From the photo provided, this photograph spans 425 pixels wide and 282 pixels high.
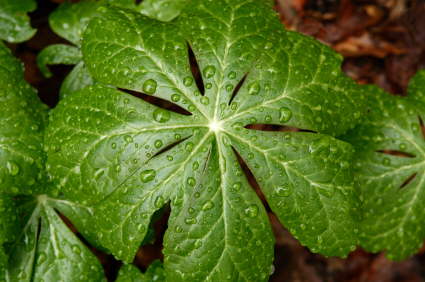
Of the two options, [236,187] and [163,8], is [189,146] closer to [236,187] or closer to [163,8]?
[236,187]

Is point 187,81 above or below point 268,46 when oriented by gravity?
below

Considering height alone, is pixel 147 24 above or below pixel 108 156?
above

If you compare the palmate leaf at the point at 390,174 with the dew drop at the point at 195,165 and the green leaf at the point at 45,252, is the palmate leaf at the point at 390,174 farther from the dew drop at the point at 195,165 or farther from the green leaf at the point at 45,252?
the green leaf at the point at 45,252

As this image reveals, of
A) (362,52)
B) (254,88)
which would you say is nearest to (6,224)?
(254,88)

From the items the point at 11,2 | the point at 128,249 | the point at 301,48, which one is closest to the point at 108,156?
the point at 128,249

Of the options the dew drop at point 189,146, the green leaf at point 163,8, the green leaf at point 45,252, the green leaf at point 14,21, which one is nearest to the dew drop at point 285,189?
the dew drop at point 189,146

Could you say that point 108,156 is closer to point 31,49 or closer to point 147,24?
point 147,24

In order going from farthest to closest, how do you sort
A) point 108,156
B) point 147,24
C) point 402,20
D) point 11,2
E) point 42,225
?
point 402,20 → point 11,2 → point 42,225 → point 147,24 → point 108,156
